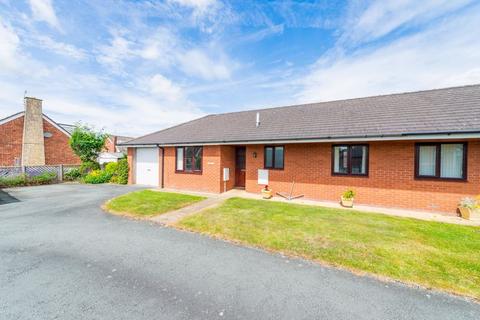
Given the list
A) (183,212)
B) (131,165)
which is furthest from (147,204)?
(131,165)

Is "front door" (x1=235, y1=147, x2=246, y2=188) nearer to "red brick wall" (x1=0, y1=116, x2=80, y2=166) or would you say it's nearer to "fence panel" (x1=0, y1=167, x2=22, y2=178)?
"fence panel" (x1=0, y1=167, x2=22, y2=178)

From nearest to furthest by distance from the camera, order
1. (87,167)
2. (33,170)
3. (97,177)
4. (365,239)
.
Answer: (365,239) → (33,170) → (97,177) → (87,167)

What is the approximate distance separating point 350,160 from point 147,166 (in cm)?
1257

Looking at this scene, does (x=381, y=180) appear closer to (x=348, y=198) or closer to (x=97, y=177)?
(x=348, y=198)

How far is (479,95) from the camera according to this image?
8844 mm

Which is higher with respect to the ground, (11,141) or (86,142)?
(11,141)

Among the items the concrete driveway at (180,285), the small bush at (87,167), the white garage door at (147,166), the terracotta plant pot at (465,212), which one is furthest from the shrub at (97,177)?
the terracotta plant pot at (465,212)

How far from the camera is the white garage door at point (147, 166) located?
14.5 m

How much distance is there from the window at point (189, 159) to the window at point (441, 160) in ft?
33.2

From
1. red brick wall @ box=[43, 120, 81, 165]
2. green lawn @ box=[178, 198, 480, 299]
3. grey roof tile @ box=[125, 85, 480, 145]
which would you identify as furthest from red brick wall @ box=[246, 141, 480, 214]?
red brick wall @ box=[43, 120, 81, 165]

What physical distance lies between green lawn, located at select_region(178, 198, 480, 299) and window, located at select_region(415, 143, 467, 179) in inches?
87.3

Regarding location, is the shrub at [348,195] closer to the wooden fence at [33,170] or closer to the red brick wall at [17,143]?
the wooden fence at [33,170]

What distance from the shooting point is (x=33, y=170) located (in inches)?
570

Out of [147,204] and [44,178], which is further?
[44,178]
